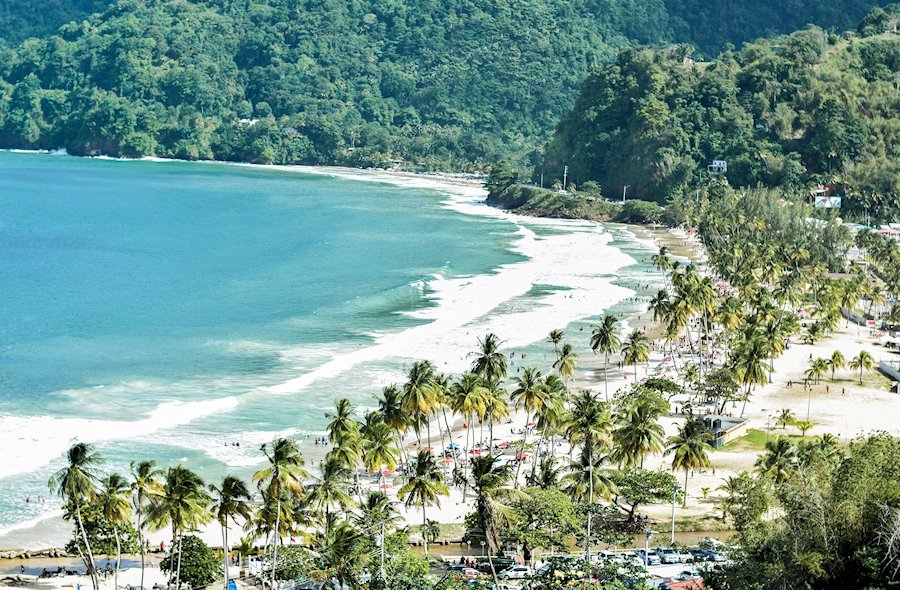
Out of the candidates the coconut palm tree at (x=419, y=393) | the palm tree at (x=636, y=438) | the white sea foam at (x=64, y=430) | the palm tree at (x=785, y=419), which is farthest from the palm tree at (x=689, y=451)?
the white sea foam at (x=64, y=430)

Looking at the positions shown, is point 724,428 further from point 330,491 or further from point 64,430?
point 64,430

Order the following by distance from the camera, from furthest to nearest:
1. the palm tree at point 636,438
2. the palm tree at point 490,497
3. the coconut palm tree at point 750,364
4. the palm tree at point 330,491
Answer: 1. the coconut palm tree at point 750,364
2. the palm tree at point 636,438
3. the palm tree at point 330,491
4. the palm tree at point 490,497

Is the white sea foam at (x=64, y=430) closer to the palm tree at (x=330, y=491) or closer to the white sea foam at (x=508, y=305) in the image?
the white sea foam at (x=508, y=305)

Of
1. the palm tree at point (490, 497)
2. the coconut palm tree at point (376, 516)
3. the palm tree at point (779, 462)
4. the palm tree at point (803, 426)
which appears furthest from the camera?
the palm tree at point (803, 426)

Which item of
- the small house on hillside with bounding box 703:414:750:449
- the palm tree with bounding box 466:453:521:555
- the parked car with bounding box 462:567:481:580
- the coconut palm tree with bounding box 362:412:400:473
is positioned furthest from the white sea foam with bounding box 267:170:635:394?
the palm tree with bounding box 466:453:521:555

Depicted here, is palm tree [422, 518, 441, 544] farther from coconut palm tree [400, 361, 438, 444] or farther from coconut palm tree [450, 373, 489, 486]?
coconut palm tree [450, 373, 489, 486]

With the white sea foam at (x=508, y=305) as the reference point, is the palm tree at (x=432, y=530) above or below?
below

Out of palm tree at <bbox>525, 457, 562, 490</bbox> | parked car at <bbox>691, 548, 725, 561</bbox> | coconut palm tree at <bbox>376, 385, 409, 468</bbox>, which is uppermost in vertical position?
coconut palm tree at <bbox>376, 385, 409, 468</bbox>
